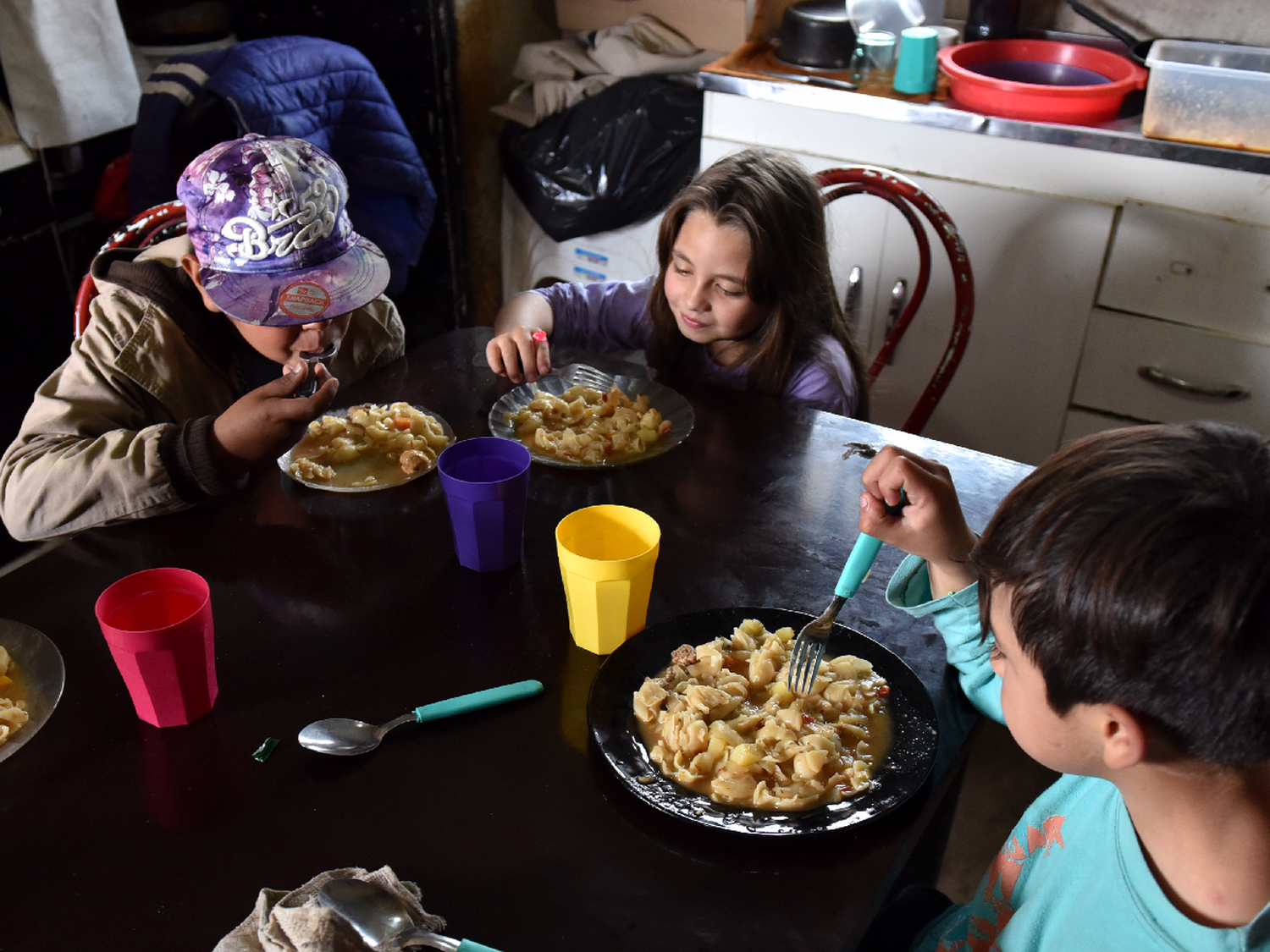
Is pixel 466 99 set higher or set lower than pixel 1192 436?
lower

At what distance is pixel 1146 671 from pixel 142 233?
5.38ft

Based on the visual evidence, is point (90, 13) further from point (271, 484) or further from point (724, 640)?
point (724, 640)

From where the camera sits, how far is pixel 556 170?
127 inches

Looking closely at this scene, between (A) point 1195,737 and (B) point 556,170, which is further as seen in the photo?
(B) point 556,170

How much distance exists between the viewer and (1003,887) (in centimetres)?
103

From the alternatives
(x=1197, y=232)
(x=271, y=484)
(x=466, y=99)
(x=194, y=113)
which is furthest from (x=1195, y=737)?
(x=466, y=99)

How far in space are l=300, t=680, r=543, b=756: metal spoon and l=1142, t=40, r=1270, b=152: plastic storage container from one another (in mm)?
2069

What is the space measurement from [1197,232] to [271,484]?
2.09 m

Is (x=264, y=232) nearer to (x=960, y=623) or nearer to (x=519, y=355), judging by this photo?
(x=519, y=355)

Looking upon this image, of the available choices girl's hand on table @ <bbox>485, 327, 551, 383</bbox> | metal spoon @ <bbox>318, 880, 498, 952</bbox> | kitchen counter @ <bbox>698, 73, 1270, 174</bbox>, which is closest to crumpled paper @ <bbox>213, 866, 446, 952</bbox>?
metal spoon @ <bbox>318, 880, 498, 952</bbox>

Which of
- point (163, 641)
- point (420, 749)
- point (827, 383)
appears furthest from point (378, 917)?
point (827, 383)

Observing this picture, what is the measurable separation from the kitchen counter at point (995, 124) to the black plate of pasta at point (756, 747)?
176 centimetres

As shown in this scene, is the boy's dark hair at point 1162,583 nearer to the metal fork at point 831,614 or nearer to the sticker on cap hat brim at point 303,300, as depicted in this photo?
the metal fork at point 831,614

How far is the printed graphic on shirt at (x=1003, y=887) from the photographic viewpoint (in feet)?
3.29
